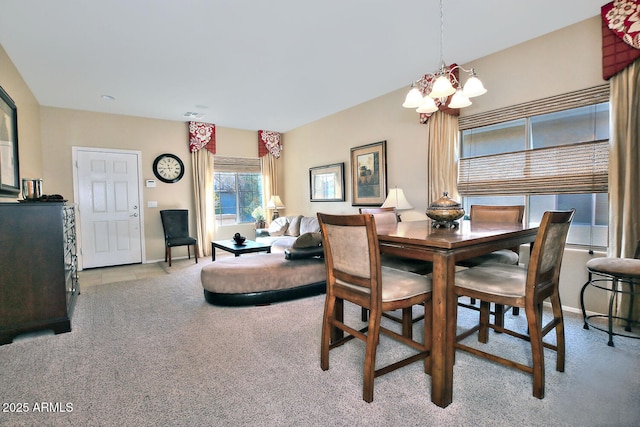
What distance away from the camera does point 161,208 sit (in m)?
5.76

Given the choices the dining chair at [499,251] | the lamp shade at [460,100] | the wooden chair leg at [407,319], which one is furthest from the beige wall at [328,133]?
the wooden chair leg at [407,319]

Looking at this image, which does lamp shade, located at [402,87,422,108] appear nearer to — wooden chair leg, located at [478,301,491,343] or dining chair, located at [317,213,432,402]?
dining chair, located at [317,213,432,402]

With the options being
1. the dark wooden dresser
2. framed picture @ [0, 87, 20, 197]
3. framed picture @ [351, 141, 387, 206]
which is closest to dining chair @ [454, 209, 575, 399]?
framed picture @ [351, 141, 387, 206]

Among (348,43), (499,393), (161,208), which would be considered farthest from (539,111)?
(161,208)

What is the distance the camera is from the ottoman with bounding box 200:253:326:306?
3115mm

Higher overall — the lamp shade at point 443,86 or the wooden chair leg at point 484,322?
the lamp shade at point 443,86

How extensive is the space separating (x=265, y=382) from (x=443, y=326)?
1.09 m

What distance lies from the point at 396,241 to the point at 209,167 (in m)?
5.25

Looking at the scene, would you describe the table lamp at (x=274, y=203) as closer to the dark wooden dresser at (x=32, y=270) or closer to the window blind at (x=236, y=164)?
the window blind at (x=236, y=164)

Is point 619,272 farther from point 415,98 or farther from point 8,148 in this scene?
point 8,148

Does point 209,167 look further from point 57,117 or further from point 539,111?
point 539,111

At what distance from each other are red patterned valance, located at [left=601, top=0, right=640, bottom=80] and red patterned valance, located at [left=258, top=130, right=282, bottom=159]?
18.0 feet

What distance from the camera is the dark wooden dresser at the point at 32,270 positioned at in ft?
7.93

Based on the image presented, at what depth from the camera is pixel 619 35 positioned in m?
2.45
